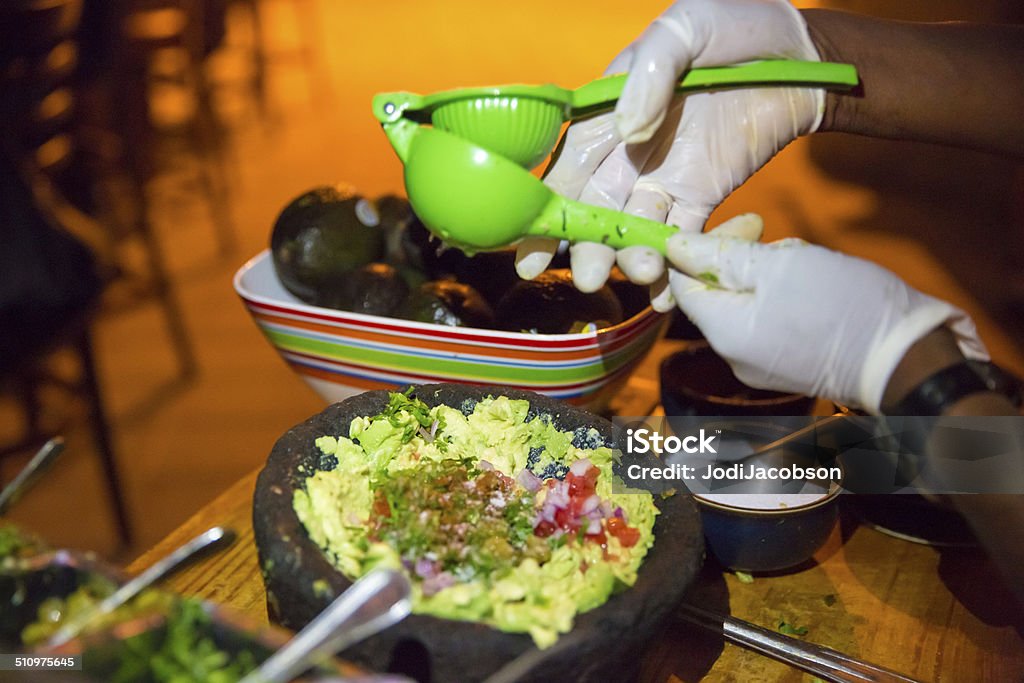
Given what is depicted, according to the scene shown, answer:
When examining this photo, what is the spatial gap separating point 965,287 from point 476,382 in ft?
7.61

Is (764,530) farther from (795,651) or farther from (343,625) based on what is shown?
(343,625)

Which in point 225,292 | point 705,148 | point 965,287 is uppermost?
point 705,148

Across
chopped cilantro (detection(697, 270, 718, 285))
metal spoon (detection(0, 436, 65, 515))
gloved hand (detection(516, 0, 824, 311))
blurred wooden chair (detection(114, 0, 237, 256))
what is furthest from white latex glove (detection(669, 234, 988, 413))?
blurred wooden chair (detection(114, 0, 237, 256))

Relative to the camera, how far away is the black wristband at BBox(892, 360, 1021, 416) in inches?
26.9

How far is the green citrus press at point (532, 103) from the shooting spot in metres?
0.76

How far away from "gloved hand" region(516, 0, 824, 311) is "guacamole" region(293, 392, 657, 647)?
0.62 ft

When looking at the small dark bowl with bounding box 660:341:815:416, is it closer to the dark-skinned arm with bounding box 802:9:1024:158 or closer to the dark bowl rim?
the dark bowl rim

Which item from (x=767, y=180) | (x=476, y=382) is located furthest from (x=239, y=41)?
(x=476, y=382)

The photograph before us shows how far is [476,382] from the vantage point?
3.54ft

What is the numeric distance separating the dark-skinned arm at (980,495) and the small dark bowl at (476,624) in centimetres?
22

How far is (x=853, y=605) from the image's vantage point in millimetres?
926

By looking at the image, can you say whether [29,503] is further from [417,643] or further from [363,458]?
[417,643]

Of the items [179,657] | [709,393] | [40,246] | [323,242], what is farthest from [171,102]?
[179,657]

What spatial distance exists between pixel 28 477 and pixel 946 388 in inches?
30.2
